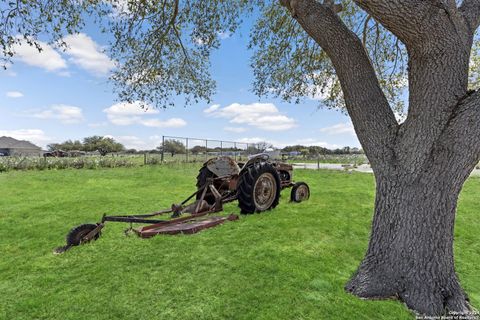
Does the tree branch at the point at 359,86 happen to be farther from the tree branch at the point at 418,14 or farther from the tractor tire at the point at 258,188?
the tractor tire at the point at 258,188

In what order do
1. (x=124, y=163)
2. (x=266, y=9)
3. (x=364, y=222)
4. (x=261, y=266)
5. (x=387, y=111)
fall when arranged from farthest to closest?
(x=124, y=163), (x=266, y=9), (x=364, y=222), (x=261, y=266), (x=387, y=111)

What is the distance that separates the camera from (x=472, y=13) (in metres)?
2.95

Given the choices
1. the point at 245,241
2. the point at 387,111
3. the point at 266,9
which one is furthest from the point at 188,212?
the point at 266,9

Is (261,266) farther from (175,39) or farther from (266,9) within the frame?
(266,9)

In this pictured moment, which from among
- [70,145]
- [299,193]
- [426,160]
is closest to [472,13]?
[426,160]

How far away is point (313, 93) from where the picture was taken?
7.63 metres

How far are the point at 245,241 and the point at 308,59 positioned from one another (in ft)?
16.1

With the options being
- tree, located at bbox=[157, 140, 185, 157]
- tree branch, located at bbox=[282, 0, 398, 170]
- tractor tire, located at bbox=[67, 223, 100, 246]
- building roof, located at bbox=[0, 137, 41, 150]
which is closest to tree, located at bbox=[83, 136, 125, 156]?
building roof, located at bbox=[0, 137, 41, 150]

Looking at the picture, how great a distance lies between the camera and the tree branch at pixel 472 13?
9.60 feet

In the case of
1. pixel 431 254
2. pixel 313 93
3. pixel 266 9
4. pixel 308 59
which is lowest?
pixel 431 254

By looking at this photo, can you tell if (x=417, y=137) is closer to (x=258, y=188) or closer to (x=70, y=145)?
(x=258, y=188)

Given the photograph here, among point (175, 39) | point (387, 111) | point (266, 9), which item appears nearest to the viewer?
point (387, 111)

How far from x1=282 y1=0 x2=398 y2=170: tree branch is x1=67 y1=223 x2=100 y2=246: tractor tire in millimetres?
4375

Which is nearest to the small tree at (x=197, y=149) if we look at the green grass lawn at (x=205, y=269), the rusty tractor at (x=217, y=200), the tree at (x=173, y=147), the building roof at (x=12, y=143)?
the tree at (x=173, y=147)
